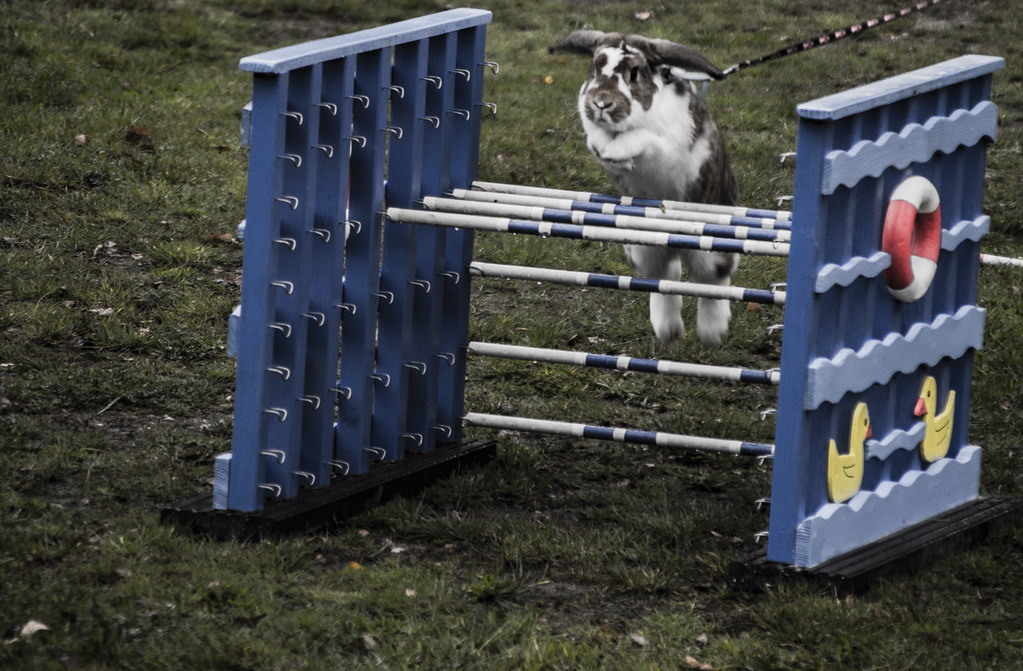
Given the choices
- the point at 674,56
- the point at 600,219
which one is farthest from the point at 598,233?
the point at 674,56

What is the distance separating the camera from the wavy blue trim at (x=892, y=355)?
384 cm

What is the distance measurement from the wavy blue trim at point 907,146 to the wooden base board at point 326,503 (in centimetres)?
176

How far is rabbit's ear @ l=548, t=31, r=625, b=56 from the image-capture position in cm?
457

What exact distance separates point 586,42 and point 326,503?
65.5 inches

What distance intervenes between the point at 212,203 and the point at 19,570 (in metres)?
4.04

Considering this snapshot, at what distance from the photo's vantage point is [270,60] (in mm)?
4027

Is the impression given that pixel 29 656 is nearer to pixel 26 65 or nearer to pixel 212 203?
pixel 212 203

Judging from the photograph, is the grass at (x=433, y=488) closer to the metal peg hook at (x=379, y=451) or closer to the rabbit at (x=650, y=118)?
the metal peg hook at (x=379, y=451)

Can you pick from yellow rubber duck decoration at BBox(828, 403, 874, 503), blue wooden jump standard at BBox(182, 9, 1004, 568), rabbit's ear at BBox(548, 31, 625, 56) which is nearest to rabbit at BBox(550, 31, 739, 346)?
rabbit's ear at BBox(548, 31, 625, 56)

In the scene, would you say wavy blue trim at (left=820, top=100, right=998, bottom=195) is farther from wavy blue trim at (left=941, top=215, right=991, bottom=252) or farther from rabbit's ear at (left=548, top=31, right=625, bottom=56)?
rabbit's ear at (left=548, top=31, right=625, bottom=56)

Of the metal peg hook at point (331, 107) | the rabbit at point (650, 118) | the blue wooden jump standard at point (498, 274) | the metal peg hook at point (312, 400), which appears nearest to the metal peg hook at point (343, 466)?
the blue wooden jump standard at point (498, 274)

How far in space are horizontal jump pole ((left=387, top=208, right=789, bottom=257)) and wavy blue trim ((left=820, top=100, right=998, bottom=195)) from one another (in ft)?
0.91

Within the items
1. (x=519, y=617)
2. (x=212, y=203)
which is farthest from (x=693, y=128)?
(x=212, y=203)

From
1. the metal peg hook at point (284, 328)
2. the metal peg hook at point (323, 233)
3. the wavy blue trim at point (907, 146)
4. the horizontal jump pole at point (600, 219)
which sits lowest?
the metal peg hook at point (284, 328)
